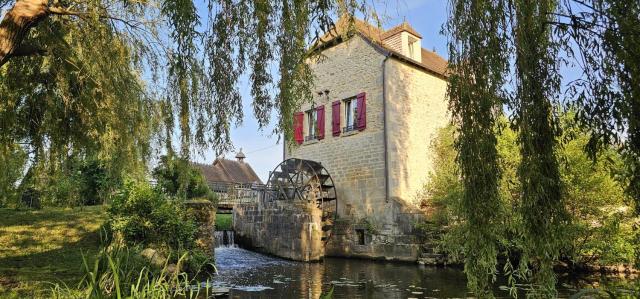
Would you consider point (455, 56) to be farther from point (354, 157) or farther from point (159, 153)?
point (354, 157)

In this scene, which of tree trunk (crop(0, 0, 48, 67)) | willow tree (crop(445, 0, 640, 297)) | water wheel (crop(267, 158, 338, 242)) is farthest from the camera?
water wheel (crop(267, 158, 338, 242))

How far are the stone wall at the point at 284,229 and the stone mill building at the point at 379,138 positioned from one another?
4.86ft

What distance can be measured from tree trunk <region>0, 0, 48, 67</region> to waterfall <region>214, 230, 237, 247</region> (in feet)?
40.6

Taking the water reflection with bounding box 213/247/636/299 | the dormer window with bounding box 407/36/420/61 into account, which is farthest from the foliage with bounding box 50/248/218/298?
the dormer window with bounding box 407/36/420/61

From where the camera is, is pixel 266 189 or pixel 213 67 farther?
pixel 266 189

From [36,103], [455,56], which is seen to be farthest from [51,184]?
[455,56]

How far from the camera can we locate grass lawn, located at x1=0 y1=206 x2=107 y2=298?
16.6 ft

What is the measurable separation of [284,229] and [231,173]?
17528 mm

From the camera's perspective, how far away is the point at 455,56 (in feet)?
10.8

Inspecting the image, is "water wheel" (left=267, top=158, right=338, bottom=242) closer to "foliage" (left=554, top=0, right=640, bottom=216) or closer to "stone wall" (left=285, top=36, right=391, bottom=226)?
"stone wall" (left=285, top=36, right=391, bottom=226)

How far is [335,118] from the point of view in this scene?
15.1 metres

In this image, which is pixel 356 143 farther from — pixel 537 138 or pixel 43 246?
pixel 537 138

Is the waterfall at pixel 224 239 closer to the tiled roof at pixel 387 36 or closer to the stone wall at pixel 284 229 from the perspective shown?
the stone wall at pixel 284 229

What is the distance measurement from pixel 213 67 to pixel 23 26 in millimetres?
1587
